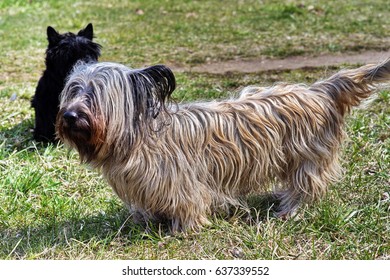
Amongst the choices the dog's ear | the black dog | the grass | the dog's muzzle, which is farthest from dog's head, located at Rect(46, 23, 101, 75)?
the dog's muzzle

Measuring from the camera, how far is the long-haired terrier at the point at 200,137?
12.0 ft

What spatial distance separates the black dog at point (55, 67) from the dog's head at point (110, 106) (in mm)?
1843

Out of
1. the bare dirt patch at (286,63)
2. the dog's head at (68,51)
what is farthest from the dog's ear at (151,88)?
the bare dirt patch at (286,63)

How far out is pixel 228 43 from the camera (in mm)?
9914

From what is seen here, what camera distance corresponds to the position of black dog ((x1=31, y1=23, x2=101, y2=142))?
5.57 m

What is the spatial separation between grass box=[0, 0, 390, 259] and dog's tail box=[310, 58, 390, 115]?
702mm

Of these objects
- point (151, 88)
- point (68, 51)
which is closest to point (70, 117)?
point (151, 88)

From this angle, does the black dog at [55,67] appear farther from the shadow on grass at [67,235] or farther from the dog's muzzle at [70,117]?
the dog's muzzle at [70,117]

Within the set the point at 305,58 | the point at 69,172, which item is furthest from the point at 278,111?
the point at 305,58

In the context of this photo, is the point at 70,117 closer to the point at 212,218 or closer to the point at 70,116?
the point at 70,116

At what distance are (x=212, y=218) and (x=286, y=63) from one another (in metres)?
4.52

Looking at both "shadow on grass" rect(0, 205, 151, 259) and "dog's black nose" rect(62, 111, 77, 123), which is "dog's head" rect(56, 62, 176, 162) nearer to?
"dog's black nose" rect(62, 111, 77, 123)

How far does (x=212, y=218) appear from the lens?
425 cm
